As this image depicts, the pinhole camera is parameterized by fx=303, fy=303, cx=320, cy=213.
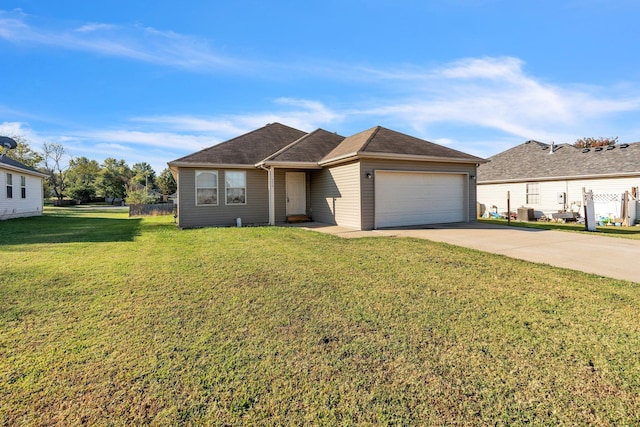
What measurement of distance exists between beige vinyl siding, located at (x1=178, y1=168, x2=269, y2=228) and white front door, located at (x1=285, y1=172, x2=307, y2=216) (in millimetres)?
988

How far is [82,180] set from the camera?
5162 centimetres

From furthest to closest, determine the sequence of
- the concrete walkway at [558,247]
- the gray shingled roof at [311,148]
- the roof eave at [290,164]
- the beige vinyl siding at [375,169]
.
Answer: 1. the gray shingled roof at [311,148]
2. the roof eave at [290,164]
3. the beige vinyl siding at [375,169]
4. the concrete walkway at [558,247]

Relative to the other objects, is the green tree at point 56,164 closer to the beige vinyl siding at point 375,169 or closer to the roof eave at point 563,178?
the beige vinyl siding at point 375,169

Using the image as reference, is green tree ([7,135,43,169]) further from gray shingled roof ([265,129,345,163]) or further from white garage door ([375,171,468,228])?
white garage door ([375,171,468,228])

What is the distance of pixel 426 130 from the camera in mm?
18781

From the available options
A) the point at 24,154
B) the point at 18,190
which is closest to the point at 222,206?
the point at 18,190

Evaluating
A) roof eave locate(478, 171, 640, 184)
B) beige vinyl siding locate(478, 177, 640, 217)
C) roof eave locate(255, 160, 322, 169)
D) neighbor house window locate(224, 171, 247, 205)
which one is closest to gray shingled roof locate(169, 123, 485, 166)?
roof eave locate(255, 160, 322, 169)

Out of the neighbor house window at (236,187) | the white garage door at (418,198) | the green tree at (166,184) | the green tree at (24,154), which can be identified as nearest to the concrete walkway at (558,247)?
the white garage door at (418,198)

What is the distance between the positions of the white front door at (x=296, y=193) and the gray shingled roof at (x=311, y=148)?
117 centimetres

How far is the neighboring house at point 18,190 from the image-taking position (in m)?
15.9

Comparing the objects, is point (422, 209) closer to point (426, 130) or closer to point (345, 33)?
point (345, 33)

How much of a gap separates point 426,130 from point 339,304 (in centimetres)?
1747

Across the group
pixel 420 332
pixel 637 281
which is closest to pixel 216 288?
pixel 420 332

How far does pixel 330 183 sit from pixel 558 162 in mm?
14819
